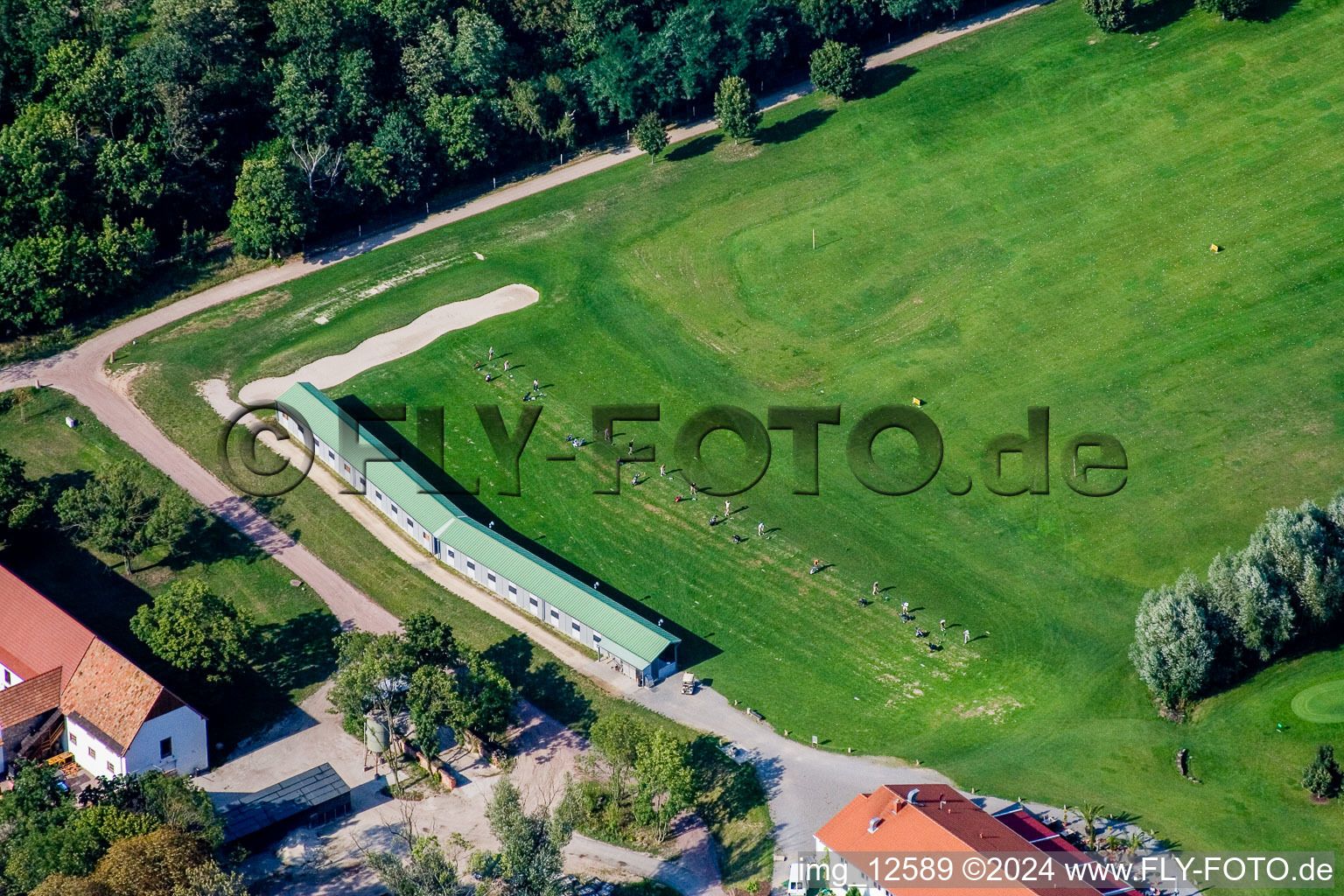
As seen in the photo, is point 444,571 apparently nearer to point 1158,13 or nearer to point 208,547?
point 208,547

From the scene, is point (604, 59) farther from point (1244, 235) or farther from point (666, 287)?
point (1244, 235)

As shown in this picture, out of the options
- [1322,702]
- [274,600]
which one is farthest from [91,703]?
[1322,702]

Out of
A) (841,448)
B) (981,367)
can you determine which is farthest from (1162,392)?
(841,448)

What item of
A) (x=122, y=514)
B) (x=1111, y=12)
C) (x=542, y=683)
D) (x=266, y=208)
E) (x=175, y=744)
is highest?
(x=266, y=208)

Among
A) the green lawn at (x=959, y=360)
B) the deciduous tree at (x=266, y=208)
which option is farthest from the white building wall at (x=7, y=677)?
the deciduous tree at (x=266, y=208)

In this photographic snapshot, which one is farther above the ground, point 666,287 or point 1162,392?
point 666,287
